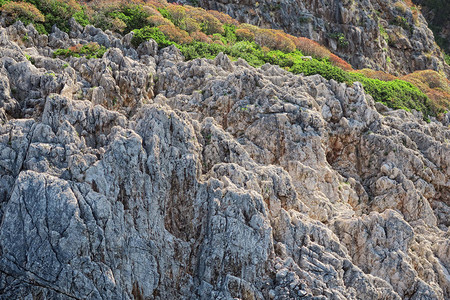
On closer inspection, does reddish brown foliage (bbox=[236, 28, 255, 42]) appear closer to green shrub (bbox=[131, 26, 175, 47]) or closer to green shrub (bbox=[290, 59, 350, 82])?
green shrub (bbox=[290, 59, 350, 82])

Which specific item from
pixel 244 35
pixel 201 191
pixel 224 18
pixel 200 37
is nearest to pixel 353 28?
pixel 224 18

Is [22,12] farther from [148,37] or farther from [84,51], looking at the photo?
[148,37]

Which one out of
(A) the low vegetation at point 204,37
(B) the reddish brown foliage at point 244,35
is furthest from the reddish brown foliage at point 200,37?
(B) the reddish brown foliage at point 244,35

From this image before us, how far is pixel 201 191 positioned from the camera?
20844 mm

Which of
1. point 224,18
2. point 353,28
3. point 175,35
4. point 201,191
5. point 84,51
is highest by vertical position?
point 353,28

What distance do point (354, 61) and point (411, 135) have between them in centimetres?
2187

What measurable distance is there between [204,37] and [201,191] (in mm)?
19539

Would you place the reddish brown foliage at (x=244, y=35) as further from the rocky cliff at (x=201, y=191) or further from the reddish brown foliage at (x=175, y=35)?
the rocky cliff at (x=201, y=191)

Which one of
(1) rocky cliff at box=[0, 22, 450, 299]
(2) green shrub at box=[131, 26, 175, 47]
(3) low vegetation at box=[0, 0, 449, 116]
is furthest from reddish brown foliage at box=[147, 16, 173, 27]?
(1) rocky cliff at box=[0, 22, 450, 299]

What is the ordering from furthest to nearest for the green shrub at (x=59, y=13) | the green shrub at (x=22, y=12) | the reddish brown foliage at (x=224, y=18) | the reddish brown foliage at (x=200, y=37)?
the reddish brown foliage at (x=224, y=18)
the reddish brown foliage at (x=200, y=37)
the green shrub at (x=59, y=13)
the green shrub at (x=22, y=12)

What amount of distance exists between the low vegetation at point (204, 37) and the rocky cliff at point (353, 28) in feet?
20.0

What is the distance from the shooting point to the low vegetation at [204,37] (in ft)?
107

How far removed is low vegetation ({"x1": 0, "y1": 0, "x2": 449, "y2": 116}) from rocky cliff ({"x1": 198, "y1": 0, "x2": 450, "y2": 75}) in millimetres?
6084

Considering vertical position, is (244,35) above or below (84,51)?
above
